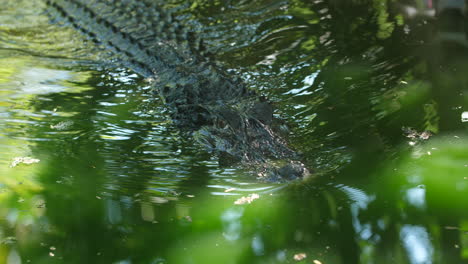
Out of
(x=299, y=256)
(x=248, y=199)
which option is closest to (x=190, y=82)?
(x=248, y=199)

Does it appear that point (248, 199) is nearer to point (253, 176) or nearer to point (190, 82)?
point (253, 176)

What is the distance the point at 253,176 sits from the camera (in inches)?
108

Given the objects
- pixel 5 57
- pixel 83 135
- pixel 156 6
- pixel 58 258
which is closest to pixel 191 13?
pixel 156 6

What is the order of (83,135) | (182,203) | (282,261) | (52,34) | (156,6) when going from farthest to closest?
(156,6) → (52,34) → (83,135) → (182,203) → (282,261)

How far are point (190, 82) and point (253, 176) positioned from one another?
4.38ft

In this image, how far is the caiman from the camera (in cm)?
303

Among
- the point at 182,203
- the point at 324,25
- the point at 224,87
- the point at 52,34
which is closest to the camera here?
the point at 182,203

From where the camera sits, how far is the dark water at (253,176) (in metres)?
2.25

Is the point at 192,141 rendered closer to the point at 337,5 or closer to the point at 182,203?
the point at 182,203

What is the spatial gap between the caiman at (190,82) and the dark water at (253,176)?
0.12 m

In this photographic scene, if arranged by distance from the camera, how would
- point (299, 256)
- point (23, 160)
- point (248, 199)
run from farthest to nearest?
1. point (23, 160)
2. point (248, 199)
3. point (299, 256)

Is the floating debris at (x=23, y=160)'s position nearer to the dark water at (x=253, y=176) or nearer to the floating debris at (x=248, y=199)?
the dark water at (x=253, y=176)

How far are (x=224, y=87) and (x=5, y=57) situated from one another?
2170 millimetres

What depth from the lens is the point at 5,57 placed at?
459 cm
